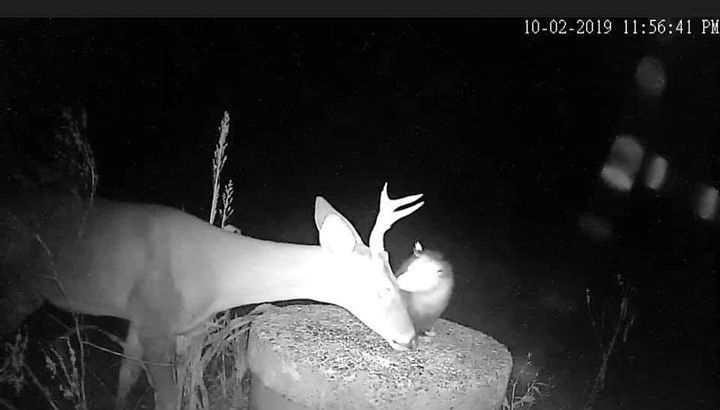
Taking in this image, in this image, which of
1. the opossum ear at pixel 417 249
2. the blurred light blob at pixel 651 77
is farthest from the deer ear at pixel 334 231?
the blurred light blob at pixel 651 77

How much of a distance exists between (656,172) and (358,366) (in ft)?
2.13

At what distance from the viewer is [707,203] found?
1392 millimetres

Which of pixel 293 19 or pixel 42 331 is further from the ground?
pixel 293 19

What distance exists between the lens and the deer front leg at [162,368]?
137 cm

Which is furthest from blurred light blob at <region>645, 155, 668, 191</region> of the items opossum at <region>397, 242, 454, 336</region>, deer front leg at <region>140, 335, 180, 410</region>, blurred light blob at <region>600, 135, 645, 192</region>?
deer front leg at <region>140, 335, 180, 410</region>

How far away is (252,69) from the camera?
137 centimetres

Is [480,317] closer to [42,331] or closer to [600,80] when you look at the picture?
[600,80]

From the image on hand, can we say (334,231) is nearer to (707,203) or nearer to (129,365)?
(129,365)

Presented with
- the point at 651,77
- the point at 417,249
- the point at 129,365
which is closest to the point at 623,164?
the point at 651,77

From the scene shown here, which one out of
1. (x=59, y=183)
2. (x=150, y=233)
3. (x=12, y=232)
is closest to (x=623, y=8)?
(x=150, y=233)

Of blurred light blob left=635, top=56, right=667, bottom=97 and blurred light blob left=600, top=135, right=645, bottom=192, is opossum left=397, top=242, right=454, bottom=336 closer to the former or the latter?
blurred light blob left=600, top=135, right=645, bottom=192

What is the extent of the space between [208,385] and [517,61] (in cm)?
82

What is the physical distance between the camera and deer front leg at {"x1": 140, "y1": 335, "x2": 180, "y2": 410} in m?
1.37

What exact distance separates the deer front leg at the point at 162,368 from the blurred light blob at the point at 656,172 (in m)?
0.91
